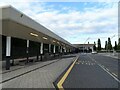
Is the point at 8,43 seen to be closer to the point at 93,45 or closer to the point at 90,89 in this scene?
the point at 90,89

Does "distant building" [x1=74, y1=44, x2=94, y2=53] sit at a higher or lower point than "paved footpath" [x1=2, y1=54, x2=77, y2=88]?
higher

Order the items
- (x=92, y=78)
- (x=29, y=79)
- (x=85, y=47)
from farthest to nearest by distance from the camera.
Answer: (x=85, y=47) → (x=92, y=78) → (x=29, y=79)

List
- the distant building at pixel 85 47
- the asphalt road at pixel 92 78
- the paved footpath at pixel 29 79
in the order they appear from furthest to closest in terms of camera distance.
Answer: the distant building at pixel 85 47 → the asphalt road at pixel 92 78 → the paved footpath at pixel 29 79

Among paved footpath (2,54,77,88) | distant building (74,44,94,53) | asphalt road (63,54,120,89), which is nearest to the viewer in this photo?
paved footpath (2,54,77,88)

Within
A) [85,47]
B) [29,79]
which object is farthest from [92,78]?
[85,47]

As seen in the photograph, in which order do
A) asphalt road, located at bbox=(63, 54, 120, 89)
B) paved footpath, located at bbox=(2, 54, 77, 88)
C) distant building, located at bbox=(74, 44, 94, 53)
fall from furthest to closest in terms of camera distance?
distant building, located at bbox=(74, 44, 94, 53) → asphalt road, located at bbox=(63, 54, 120, 89) → paved footpath, located at bbox=(2, 54, 77, 88)

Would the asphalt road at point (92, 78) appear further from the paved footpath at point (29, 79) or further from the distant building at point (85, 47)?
the distant building at point (85, 47)

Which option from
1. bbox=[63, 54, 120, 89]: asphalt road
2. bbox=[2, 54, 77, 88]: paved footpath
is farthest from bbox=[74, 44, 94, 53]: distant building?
bbox=[2, 54, 77, 88]: paved footpath

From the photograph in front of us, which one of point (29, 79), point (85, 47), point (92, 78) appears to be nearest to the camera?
point (29, 79)

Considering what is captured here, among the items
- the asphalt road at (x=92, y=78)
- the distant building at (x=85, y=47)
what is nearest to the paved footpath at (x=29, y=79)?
the asphalt road at (x=92, y=78)

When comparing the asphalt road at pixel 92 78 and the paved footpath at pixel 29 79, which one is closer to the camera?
the paved footpath at pixel 29 79

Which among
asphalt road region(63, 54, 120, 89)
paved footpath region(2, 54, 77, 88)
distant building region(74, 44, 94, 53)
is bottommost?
asphalt road region(63, 54, 120, 89)

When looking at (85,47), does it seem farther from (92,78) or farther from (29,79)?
(29,79)

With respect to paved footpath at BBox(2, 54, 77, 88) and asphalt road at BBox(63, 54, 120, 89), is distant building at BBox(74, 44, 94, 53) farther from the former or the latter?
paved footpath at BBox(2, 54, 77, 88)
